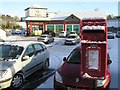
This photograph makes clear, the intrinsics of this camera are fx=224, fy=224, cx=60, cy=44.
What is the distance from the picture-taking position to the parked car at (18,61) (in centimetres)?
701

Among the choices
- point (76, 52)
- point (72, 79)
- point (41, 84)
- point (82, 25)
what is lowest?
point (41, 84)

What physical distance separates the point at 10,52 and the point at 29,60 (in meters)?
0.75

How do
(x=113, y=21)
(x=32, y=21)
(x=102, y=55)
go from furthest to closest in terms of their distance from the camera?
(x=113, y=21) → (x=32, y=21) → (x=102, y=55)

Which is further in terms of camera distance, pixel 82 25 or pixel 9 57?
pixel 9 57

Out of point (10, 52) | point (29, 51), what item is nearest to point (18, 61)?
point (10, 52)

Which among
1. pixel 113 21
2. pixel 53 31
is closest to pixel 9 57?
pixel 53 31

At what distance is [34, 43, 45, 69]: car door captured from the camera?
29.6ft

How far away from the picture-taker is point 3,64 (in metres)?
7.25

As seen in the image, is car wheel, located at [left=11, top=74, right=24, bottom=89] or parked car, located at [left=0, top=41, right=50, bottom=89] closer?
parked car, located at [left=0, top=41, right=50, bottom=89]

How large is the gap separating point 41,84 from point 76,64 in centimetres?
155

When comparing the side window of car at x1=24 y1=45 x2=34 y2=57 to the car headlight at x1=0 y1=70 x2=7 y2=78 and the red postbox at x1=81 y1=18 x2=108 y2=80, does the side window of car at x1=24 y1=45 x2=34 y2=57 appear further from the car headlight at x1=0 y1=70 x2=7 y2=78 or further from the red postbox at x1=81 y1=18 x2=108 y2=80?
the red postbox at x1=81 y1=18 x2=108 y2=80

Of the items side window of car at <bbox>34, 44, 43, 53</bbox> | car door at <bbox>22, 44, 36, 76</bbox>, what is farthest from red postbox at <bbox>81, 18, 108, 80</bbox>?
side window of car at <bbox>34, 44, 43, 53</bbox>

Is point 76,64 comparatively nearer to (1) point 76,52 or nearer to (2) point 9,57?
(1) point 76,52

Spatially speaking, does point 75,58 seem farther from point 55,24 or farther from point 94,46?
point 55,24
